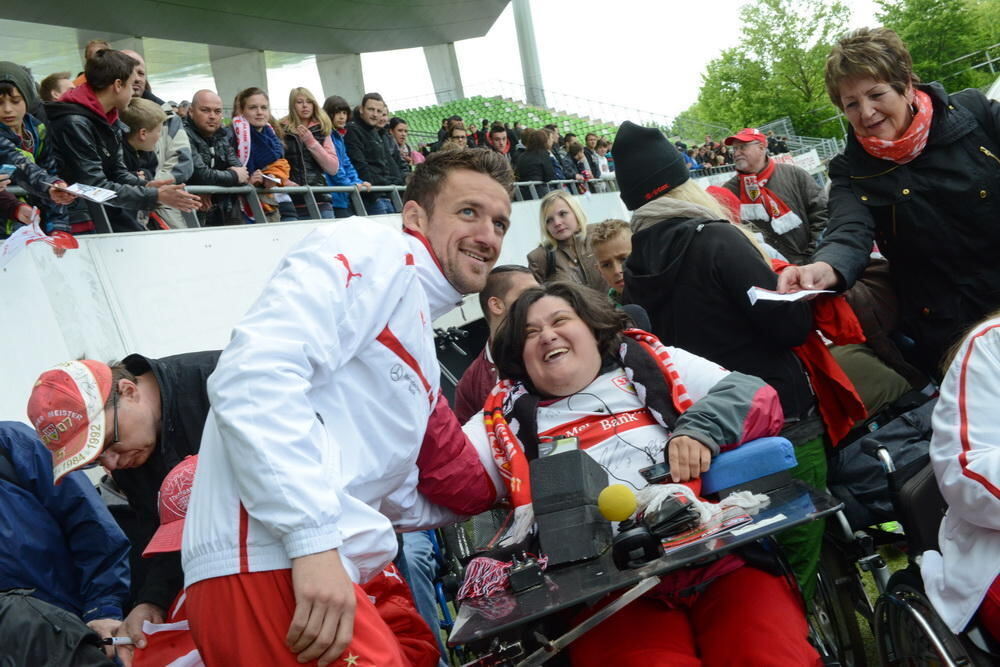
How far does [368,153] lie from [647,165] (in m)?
6.90

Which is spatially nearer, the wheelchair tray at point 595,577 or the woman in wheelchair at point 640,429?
the wheelchair tray at point 595,577

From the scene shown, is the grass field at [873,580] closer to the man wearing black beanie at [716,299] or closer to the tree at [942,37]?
the man wearing black beanie at [716,299]

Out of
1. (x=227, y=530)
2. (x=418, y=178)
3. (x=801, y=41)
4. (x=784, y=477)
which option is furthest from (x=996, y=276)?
(x=801, y=41)

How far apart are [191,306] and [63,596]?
366cm

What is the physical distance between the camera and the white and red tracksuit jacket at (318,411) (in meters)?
1.69

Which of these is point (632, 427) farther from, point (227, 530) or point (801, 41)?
point (801, 41)

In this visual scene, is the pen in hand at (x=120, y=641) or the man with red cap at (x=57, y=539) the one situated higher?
the man with red cap at (x=57, y=539)

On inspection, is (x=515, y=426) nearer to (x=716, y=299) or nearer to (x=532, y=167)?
(x=716, y=299)

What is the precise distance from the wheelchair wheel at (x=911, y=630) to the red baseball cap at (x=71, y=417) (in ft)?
7.54

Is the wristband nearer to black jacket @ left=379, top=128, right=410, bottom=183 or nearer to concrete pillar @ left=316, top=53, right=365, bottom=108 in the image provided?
black jacket @ left=379, top=128, right=410, bottom=183

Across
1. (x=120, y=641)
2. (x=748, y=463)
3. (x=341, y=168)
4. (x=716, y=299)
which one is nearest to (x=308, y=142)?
(x=341, y=168)

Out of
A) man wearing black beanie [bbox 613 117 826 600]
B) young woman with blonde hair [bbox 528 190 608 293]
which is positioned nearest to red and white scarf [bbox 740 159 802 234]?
young woman with blonde hair [bbox 528 190 608 293]

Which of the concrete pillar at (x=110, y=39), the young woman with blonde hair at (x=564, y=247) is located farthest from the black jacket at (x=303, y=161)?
the concrete pillar at (x=110, y=39)

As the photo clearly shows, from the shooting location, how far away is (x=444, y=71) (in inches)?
1358
